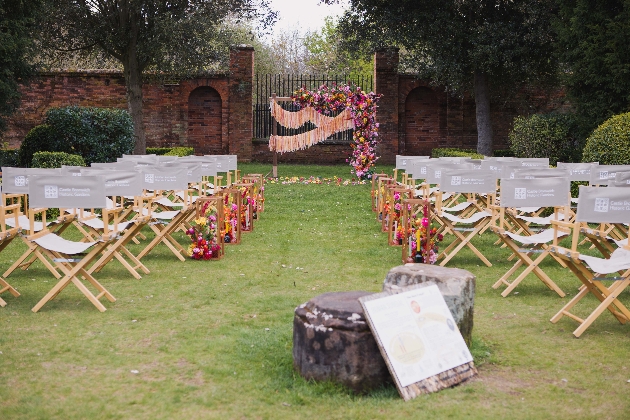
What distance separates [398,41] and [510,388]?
754 inches

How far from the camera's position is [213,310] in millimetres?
6613

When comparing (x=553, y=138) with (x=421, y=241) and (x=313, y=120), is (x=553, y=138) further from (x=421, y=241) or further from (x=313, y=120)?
(x=421, y=241)

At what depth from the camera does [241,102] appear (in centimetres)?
2559

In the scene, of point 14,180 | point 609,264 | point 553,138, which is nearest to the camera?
point 609,264

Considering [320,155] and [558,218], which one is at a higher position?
[320,155]

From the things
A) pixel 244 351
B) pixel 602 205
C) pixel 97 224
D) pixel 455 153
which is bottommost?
pixel 244 351

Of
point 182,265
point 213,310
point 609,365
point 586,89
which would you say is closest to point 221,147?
point 586,89

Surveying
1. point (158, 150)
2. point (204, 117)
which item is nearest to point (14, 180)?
point (158, 150)

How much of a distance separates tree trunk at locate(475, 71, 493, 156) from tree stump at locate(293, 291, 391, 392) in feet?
62.3

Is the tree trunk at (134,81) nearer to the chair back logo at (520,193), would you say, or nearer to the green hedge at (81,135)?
the green hedge at (81,135)

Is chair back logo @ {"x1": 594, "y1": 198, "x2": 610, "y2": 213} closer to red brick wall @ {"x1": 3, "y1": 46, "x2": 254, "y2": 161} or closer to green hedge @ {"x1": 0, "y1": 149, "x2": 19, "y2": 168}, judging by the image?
green hedge @ {"x1": 0, "y1": 149, "x2": 19, "y2": 168}

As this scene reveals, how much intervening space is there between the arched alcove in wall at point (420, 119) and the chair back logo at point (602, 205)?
20225mm

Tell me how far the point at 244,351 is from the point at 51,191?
2.45 metres

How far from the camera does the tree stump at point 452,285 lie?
514cm
